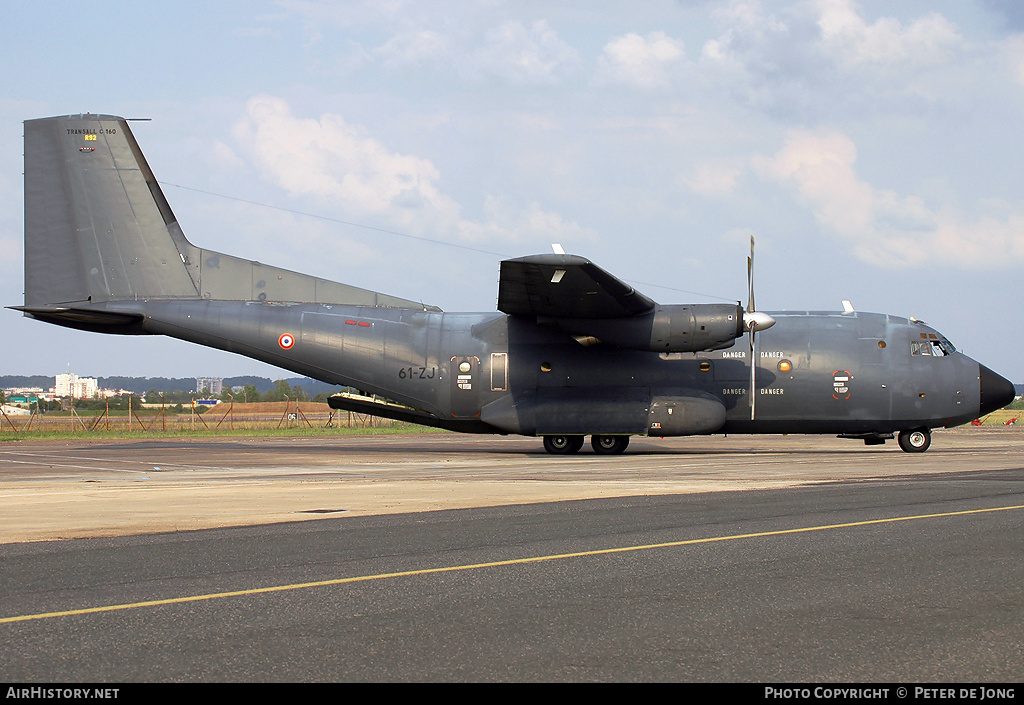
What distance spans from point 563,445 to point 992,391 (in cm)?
1339

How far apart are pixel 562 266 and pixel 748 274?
24.4ft

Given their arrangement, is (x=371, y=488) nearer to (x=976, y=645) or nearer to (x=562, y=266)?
(x=562, y=266)

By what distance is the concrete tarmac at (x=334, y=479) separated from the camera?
1241cm

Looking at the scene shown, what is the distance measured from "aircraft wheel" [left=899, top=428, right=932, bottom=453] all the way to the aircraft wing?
9.63 meters

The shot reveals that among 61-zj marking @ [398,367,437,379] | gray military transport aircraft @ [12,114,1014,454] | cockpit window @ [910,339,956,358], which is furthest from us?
61-zj marking @ [398,367,437,379]

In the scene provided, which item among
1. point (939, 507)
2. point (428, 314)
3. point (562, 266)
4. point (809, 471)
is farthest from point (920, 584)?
point (428, 314)

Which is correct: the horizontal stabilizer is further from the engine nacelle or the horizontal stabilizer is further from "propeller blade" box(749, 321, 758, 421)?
"propeller blade" box(749, 321, 758, 421)

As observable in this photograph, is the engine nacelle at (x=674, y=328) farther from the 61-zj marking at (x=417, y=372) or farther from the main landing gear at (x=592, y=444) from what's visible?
the 61-zj marking at (x=417, y=372)

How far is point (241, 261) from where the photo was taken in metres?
29.5

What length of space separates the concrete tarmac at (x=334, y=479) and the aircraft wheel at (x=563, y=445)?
3.17 ft

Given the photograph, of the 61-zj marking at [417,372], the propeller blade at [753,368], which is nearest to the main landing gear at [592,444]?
the propeller blade at [753,368]

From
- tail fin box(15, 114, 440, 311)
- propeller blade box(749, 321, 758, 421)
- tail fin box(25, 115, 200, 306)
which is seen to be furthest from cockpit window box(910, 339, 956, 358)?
tail fin box(25, 115, 200, 306)

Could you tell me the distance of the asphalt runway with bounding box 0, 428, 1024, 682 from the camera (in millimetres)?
5043
